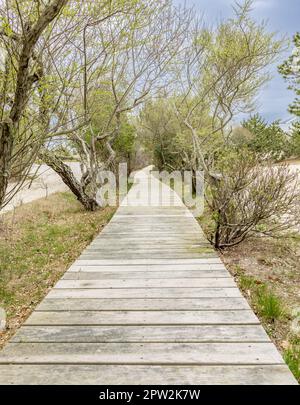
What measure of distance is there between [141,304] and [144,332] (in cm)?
49

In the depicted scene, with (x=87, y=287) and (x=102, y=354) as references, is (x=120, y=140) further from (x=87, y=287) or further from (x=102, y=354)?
(x=102, y=354)

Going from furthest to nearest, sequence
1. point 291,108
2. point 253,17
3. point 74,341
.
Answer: point 291,108 → point 253,17 → point 74,341

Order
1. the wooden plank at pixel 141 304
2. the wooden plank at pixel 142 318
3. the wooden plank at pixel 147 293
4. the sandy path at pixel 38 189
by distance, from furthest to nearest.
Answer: the sandy path at pixel 38 189 → the wooden plank at pixel 147 293 → the wooden plank at pixel 141 304 → the wooden plank at pixel 142 318

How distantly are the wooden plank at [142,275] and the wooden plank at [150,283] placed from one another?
0.08 meters

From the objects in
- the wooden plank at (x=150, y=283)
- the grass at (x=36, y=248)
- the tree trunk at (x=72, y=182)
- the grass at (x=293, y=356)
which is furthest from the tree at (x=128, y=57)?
the grass at (x=293, y=356)

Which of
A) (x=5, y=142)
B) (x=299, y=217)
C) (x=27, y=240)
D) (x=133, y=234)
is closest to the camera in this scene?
(x=5, y=142)

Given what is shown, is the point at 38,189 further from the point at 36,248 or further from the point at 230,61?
the point at 230,61

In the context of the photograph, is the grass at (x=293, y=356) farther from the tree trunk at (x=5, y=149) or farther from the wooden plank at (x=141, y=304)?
the tree trunk at (x=5, y=149)

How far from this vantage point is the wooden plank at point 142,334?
2268mm

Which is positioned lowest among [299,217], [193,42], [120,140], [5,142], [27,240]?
[27,240]

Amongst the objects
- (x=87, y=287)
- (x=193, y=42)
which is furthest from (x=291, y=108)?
(x=87, y=287)

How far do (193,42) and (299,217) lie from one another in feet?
21.0

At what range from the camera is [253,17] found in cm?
782

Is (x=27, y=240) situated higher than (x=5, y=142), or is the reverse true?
(x=5, y=142)
